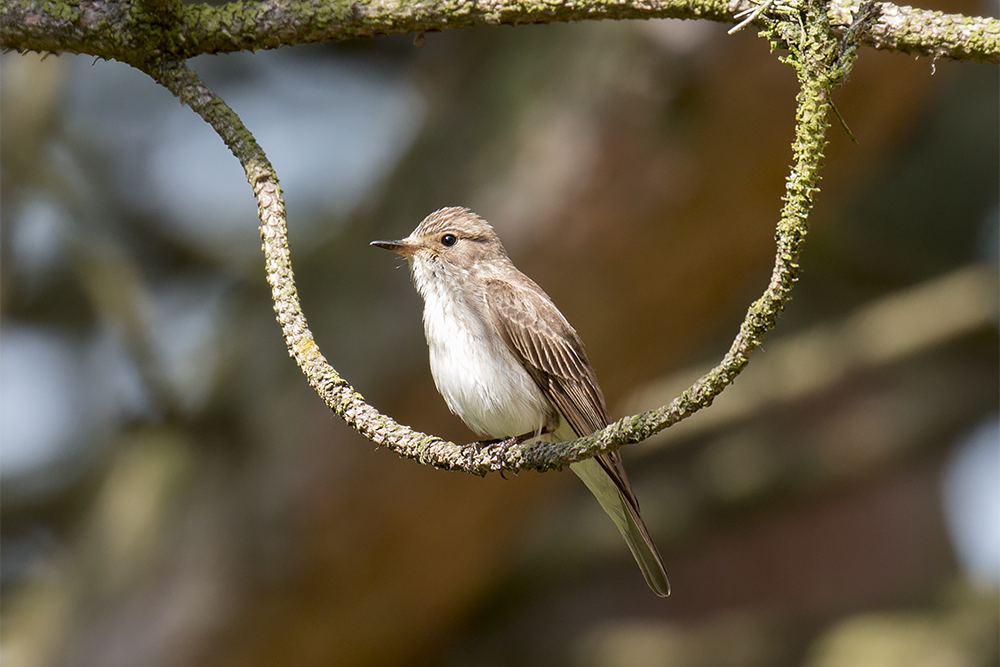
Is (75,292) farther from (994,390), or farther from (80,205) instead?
(994,390)

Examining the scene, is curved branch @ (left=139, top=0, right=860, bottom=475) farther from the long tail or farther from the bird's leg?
the long tail

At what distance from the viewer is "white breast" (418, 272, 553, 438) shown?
9.80ft

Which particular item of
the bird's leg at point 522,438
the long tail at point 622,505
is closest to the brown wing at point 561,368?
the long tail at point 622,505

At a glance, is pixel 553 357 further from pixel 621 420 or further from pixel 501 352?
pixel 621 420

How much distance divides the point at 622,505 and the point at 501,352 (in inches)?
22.7

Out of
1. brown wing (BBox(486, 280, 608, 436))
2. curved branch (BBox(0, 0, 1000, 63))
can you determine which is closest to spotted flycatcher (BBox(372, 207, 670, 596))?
brown wing (BBox(486, 280, 608, 436))

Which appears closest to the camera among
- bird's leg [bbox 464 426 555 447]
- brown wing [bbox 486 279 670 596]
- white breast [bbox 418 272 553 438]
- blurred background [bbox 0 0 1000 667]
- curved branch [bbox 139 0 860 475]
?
curved branch [bbox 139 0 860 475]

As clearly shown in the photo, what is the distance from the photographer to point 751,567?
8.10 m

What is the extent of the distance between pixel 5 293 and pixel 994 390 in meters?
5.97

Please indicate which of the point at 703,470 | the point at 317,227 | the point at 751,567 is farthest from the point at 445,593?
the point at 751,567

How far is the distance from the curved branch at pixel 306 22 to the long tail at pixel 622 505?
118cm

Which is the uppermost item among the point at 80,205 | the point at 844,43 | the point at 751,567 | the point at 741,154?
the point at 80,205

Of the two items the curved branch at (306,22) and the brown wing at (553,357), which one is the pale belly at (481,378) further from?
the curved branch at (306,22)

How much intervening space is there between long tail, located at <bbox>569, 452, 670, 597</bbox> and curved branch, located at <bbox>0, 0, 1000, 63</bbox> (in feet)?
3.88
